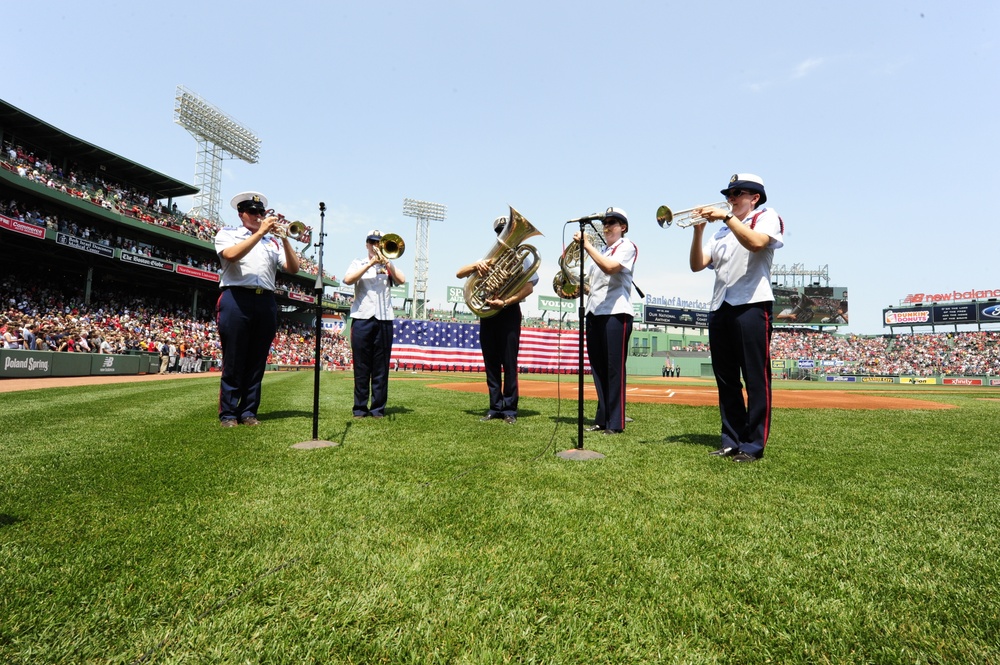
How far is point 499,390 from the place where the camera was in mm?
5840

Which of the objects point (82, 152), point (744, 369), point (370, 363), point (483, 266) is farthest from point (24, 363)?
point (82, 152)

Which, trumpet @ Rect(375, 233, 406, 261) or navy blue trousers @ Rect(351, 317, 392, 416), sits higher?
trumpet @ Rect(375, 233, 406, 261)

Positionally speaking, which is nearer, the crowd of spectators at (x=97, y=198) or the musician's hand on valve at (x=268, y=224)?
the musician's hand on valve at (x=268, y=224)

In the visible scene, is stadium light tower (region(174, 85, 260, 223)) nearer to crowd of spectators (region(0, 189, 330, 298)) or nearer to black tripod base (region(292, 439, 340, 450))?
crowd of spectators (region(0, 189, 330, 298))

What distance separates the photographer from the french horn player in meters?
5.68

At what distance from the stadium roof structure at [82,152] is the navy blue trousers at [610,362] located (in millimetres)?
35218

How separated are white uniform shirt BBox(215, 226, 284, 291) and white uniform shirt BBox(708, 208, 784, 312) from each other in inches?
170

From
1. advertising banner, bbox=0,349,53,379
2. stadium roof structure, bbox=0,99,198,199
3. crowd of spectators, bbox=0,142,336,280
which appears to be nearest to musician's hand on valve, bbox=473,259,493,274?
advertising banner, bbox=0,349,53,379

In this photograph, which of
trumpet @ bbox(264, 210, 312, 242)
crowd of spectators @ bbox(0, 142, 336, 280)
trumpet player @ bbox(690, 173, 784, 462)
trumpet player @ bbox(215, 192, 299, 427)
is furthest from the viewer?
crowd of spectators @ bbox(0, 142, 336, 280)

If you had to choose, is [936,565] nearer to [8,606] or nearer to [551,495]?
[551,495]

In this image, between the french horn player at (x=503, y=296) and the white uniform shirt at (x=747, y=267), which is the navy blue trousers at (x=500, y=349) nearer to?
the french horn player at (x=503, y=296)

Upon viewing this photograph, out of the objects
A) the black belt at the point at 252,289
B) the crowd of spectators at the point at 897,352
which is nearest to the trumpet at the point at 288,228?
the black belt at the point at 252,289

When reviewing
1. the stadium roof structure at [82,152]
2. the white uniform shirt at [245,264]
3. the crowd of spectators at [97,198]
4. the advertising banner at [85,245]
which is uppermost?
the stadium roof structure at [82,152]

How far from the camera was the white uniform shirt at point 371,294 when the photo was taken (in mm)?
5797
